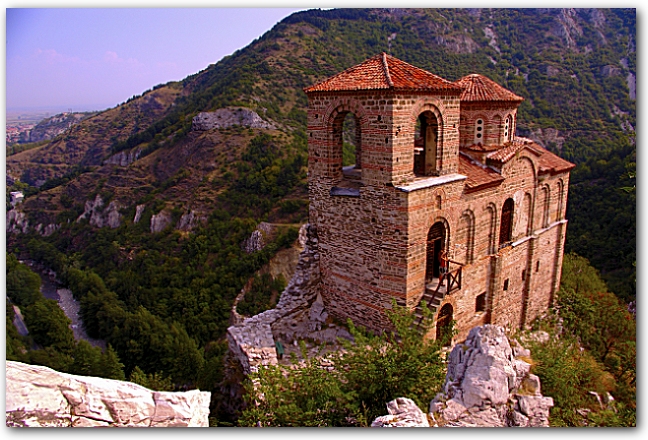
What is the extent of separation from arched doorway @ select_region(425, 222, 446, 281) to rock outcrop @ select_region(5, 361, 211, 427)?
615cm

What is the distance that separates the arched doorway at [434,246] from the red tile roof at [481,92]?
4.73 meters

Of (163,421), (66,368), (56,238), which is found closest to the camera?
(163,421)

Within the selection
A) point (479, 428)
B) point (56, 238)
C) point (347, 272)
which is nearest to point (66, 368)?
point (347, 272)

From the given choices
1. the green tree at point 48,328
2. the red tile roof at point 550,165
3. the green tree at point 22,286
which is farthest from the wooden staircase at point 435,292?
the green tree at point 22,286

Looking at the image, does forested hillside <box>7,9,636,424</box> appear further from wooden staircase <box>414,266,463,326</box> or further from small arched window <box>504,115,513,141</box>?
small arched window <box>504,115,513,141</box>

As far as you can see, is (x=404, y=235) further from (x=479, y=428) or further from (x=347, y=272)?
(x=479, y=428)

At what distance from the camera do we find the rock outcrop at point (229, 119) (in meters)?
46.6

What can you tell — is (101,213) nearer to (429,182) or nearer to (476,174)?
(476,174)

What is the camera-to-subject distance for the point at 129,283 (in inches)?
1367

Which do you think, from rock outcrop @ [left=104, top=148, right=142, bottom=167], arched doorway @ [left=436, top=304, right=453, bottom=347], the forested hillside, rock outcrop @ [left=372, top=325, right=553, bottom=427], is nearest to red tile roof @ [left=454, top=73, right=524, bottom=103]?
arched doorway @ [left=436, top=304, right=453, bottom=347]

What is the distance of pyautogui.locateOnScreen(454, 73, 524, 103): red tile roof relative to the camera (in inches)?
511

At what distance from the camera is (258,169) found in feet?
135

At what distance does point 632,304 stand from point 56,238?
165 feet

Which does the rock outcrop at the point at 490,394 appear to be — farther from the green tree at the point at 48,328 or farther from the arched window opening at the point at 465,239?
the green tree at the point at 48,328
